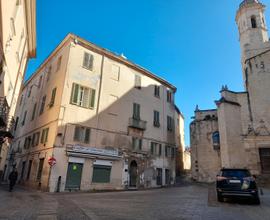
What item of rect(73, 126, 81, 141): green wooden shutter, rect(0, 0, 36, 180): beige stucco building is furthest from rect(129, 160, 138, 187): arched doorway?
rect(0, 0, 36, 180): beige stucco building

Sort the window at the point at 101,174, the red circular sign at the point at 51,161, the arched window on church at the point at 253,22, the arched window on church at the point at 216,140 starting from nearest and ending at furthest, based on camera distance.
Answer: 1. the red circular sign at the point at 51,161
2. the window at the point at 101,174
3. the arched window on church at the point at 216,140
4. the arched window on church at the point at 253,22

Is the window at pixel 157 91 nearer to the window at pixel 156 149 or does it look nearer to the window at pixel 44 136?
the window at pixel 156 149

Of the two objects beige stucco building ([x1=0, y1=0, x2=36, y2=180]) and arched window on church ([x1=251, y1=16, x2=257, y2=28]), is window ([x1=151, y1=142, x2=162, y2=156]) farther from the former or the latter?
arched window on church ([x1=251, y1=16, x2=257, y2=28])

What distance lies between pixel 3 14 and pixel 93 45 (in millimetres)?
9716

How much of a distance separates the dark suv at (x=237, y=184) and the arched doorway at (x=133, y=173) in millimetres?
11263

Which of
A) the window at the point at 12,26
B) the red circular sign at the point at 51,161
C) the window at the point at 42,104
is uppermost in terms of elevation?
the window at the point at 12,26

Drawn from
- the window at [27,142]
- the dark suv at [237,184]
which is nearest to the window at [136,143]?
the window at [27,142]

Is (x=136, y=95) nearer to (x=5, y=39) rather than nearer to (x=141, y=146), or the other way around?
(x=141, y=146)

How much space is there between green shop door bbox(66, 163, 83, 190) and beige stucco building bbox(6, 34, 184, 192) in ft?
0.23

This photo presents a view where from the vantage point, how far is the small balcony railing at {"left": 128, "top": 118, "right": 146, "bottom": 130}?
21291mm

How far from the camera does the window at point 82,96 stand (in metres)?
18.0

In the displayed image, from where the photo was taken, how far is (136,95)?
75.6 ft

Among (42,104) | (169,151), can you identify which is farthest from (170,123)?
(42,104)

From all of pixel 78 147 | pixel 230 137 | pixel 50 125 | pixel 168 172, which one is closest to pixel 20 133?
pixel 50 125
